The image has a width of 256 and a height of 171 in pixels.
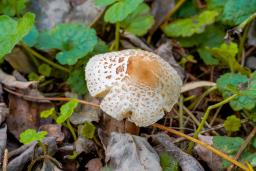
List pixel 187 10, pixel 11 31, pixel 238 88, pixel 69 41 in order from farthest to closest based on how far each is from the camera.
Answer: pixel 187 10
pixel 69 41
pixel 238 88
pixel 11 31

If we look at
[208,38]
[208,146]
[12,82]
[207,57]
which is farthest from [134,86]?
[208,38]

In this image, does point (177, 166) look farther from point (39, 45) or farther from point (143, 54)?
point (39, 45)

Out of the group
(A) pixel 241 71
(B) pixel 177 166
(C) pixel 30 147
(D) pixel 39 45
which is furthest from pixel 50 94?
(A) pixel 241 71

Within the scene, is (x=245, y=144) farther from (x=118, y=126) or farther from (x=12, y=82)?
(x=12, y=82)

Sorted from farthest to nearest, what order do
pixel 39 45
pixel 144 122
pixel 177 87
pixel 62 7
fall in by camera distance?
pixel 62 7 → pixel 39 45 → pixel 177 87 → pixel 144 122

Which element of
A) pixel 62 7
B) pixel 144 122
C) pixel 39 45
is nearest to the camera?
pixel 144 122
